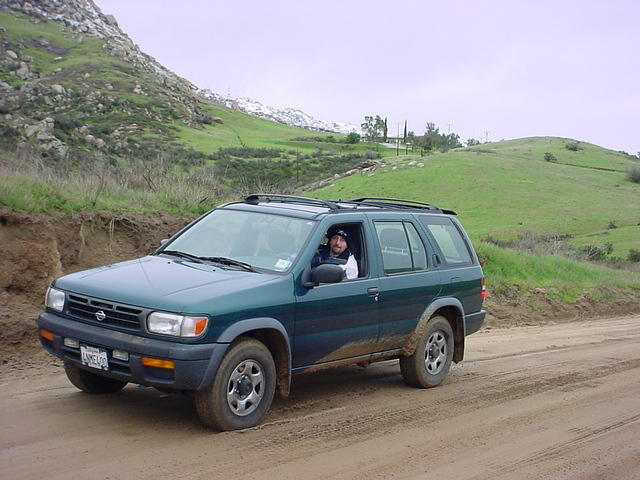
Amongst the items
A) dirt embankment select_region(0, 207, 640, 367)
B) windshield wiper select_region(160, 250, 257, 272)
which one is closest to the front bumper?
windshield wiper select_region(160, 250, 257, 272)

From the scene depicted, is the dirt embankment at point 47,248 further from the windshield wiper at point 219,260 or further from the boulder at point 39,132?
the boulder at point 39,132

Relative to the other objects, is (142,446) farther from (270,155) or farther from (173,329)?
(270,155)

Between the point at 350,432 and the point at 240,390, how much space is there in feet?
3.41

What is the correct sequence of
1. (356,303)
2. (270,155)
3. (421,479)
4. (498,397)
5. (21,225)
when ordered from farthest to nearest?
(270,155)
(21,225)
(498,397)
(356,303)
(421,479)

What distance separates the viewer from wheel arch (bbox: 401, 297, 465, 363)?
325 inches

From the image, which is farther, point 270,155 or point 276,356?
point 270,155

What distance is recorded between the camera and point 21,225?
10.1 metres

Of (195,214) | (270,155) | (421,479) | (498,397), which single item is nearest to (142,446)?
(421,479)

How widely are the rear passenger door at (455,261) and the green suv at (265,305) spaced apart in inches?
0.8

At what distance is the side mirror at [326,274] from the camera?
675 centimetres

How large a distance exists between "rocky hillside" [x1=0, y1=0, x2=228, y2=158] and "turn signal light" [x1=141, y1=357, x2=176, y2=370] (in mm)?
14865

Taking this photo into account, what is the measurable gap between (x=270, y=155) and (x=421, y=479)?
53.3 metres

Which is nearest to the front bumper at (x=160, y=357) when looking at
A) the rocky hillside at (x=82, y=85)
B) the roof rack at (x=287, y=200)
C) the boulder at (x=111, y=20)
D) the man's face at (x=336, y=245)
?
the man's face at (x=336, y=245)

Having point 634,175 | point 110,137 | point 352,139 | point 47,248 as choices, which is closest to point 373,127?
point 352,139
